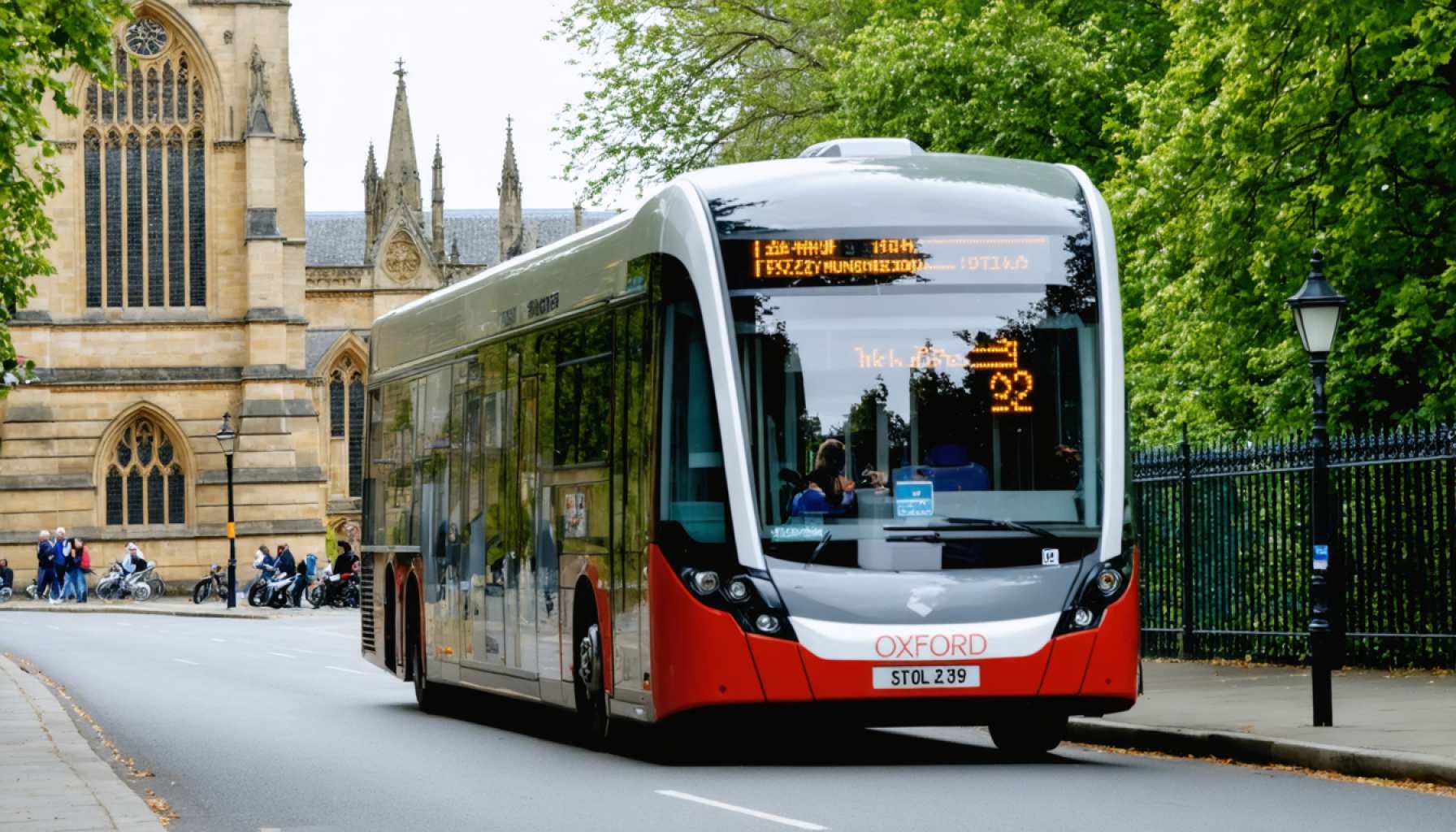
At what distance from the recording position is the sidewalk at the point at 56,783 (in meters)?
10.3

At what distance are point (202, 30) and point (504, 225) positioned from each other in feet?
95.7

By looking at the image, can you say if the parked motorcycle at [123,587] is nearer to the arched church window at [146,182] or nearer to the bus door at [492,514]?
the arched church window at [146,182]

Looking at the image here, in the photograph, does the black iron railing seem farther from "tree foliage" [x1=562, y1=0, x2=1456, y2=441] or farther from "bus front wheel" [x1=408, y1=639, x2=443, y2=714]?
"bus front wheel" [x1=408, y1=639, x2=443, y2=714]

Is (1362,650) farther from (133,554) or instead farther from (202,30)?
(202,30)

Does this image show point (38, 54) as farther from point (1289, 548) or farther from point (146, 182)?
point (146, 182)

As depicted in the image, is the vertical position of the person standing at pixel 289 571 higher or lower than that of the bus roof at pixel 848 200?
lower

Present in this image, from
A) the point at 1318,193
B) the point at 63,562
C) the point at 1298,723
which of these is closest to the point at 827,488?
the point at 1298,723

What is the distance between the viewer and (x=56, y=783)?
12.1 m

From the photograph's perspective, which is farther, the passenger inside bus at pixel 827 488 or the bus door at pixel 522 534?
the bus door at pixel 522 534

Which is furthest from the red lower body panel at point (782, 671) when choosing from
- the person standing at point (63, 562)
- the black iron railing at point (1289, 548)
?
the person standing at point (63, 562)

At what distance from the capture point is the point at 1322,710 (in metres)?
14.2

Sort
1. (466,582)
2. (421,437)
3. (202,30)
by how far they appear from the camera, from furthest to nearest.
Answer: (202,30) → (421,437) → (466,582)

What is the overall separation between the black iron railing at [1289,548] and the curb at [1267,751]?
4.15 m

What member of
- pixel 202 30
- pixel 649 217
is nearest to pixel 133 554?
pixel 202 30
